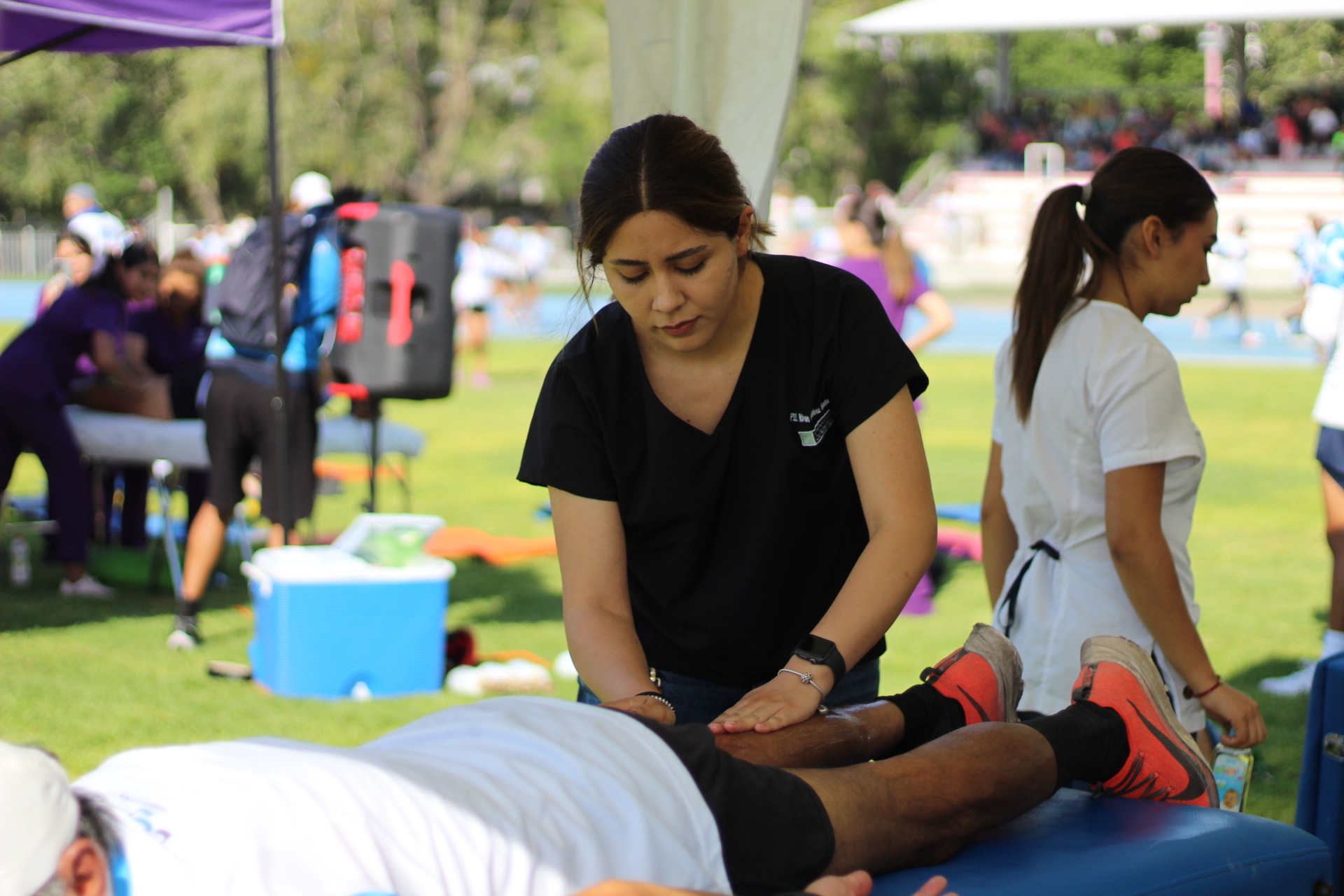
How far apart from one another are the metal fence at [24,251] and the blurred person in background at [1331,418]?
101ft

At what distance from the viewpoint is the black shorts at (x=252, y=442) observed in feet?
15.8

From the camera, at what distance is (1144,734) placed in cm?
206

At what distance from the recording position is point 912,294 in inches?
220

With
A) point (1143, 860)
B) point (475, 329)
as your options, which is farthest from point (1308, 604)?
point (475, 329)

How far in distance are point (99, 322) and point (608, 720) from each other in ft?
15.7

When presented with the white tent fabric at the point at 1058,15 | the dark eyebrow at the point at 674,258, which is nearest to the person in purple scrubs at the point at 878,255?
the dark eyebrow at the point at 674,258

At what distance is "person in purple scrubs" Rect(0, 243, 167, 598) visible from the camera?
5543mm

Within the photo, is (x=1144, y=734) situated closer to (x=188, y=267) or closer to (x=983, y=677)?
(x=983, y=677)

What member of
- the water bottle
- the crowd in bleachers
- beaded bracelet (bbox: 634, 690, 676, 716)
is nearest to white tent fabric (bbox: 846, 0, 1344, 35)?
the crowd in bleachers

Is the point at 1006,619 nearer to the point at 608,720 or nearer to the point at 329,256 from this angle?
the point at 608,720

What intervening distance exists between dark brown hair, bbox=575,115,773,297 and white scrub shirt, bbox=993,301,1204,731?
72 centimetres

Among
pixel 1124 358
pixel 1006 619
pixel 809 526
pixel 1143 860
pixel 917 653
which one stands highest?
pixel 1124 358

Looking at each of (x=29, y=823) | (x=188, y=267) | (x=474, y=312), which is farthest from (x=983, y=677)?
(x=474, y=312)

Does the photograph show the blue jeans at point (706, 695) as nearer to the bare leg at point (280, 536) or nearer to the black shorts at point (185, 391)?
the bare leg at point (280, 536)
